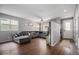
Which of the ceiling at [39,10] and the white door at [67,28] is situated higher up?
the ceiling at [39,10]

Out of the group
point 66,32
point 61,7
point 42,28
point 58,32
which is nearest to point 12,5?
point 42,28

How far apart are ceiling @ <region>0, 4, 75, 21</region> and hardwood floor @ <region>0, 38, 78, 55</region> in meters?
0.64

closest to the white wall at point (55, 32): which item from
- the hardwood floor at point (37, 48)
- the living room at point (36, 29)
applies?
the living room at point (36, 29)

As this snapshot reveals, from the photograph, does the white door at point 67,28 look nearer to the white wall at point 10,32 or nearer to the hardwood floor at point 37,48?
the hardwood floor at point 37,48

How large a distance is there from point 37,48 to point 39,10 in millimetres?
937

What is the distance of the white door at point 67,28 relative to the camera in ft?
6.48

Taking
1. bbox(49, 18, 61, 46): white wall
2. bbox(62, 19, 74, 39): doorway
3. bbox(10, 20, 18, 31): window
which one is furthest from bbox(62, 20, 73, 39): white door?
bbox(10, 20, 18, 31): window

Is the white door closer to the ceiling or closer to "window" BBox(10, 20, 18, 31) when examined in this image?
the ceiling

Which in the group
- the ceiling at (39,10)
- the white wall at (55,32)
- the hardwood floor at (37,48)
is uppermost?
the ceiling at (39,10)

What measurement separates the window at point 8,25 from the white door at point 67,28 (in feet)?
3.88
